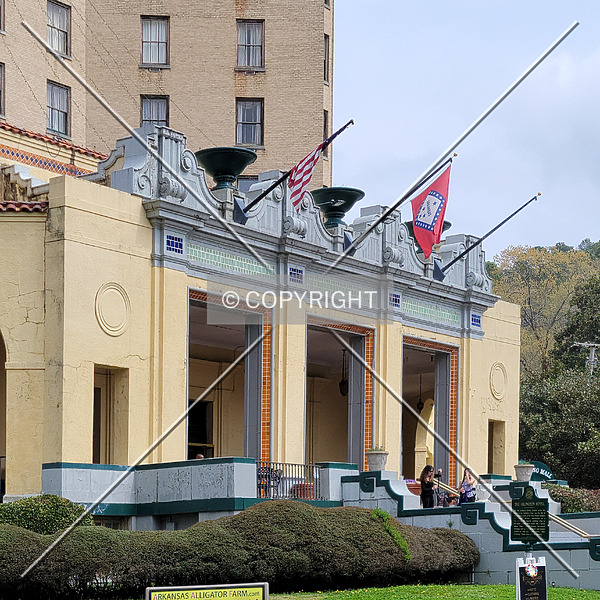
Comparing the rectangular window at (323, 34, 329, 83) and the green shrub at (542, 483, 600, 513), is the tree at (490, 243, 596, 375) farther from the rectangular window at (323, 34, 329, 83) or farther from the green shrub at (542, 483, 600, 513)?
the green shrub at (542, 483, 600, 513)

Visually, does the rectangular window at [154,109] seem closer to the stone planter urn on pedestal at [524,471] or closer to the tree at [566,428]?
the tree at [566,428]

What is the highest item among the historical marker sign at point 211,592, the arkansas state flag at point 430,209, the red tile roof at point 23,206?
the arkansas state flag at point 430,209

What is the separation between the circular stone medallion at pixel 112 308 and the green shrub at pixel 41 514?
446 cm

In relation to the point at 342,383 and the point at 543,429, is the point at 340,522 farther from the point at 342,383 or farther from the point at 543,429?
the point at 543,429

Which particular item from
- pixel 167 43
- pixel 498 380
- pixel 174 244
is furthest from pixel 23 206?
pixel 167 43

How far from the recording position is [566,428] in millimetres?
46938

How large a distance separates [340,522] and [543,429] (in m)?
26.1

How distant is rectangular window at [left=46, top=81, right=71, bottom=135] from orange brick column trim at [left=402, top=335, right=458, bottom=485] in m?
13.3

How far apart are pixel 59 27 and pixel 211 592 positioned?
29.4 m

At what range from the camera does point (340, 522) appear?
2289 cm

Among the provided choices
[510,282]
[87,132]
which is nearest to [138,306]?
[87,132]

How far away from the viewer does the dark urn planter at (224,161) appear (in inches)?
1109

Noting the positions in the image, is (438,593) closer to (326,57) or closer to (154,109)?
(154,109)

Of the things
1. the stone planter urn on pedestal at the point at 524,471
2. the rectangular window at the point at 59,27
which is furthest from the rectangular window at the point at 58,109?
the stone planter urn on pedestal at the point at 524,471
